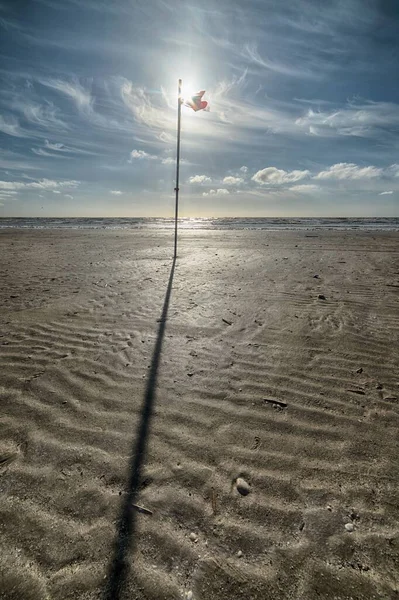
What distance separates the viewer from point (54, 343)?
4953 millimetres

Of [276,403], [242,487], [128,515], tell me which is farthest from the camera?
[276,403]

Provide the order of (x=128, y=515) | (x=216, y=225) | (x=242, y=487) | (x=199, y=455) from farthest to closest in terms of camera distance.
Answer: (x=216, y=225), (x=199, y=455), (x=242, y=487), (x=128, y=515)

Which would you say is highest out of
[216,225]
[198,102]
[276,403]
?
[198,102]

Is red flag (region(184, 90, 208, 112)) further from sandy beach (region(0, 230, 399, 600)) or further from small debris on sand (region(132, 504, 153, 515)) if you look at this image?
small debris on sand (region(132, 504, 153, 515))

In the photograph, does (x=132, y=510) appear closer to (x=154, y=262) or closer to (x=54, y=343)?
(x=54, y=343)

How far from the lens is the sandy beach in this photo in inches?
74.9

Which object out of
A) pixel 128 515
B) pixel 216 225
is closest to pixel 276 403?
pixel 128 515

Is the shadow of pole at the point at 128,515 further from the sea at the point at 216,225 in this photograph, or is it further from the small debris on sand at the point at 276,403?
the sea at the point at 216,225

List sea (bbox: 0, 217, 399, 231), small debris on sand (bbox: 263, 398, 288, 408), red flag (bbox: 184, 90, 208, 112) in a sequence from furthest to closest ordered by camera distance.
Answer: sea (bbox: 0, 217, 399, 231), red flag (bbox: 184, 90, 208, 112), small debris on sand (bbox: 263, 398, 288, 408)

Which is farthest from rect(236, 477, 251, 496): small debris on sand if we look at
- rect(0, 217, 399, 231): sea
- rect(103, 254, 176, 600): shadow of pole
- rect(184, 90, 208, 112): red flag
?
rect(0, 217, 399, 231): sea

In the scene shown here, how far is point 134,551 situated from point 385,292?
8.15 metres

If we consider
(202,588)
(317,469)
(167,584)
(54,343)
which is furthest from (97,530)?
(54,343)

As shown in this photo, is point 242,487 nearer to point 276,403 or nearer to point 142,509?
point 142,509

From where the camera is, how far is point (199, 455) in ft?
9.11
